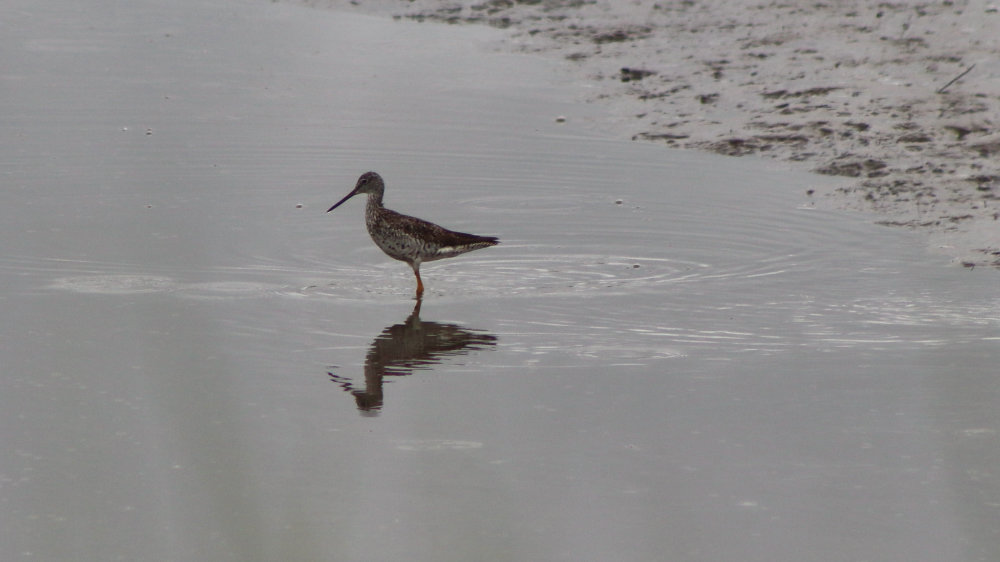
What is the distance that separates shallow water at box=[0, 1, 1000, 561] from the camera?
4.75 meters

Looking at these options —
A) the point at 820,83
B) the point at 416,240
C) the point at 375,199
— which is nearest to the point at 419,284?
the point at 416,240

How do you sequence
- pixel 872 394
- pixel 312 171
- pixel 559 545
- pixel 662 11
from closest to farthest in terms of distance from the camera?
pixel 559 545 < pixel 872 394 < pixel 312 171 < pixel 662 11

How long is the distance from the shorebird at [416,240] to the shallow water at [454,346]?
181mm

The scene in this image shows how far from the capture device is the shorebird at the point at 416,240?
27.5 ft

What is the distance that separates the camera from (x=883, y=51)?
1308cm

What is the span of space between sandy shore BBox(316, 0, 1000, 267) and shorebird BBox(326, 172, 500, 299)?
8.89ft

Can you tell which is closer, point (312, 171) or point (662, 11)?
point (312, 171)

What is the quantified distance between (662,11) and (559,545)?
11.3 metres

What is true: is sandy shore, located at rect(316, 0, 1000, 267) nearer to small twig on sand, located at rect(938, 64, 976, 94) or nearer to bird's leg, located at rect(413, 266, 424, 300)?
small twig on sand, located at rect(938, 64, 976, 94)

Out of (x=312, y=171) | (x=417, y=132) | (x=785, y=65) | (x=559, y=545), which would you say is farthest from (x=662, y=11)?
(x=559, y=545)

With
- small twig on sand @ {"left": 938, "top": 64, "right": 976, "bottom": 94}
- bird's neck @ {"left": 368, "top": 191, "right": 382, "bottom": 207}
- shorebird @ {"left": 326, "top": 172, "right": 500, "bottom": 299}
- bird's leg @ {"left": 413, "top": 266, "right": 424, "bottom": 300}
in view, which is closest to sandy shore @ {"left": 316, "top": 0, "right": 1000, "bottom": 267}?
small twig on sand @ {"left": 938, "top": 64, "right": 976, "bottom": 94}

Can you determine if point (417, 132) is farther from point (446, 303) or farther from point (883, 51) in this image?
point (883, 51)

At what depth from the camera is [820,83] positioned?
1234 cm

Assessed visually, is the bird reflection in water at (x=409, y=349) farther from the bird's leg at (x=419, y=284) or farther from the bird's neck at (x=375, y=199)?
the bird's neck at (x=375, y=199)
